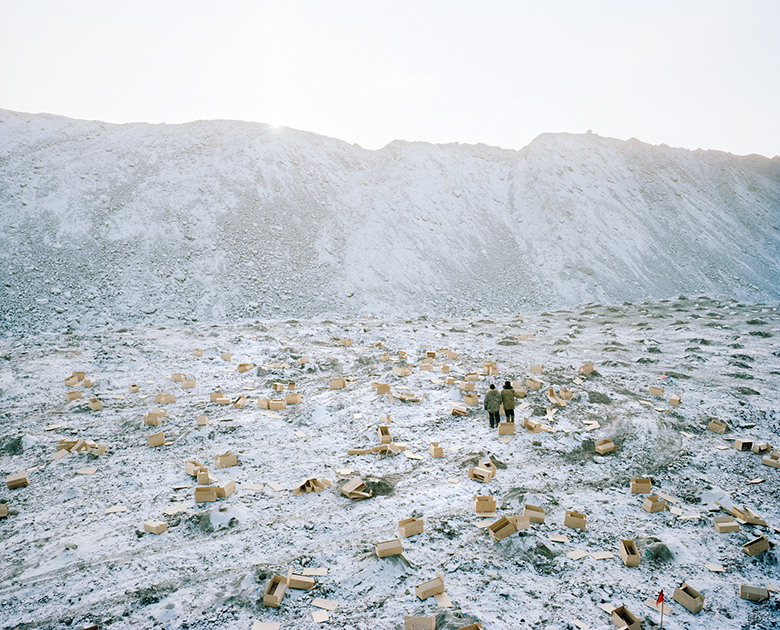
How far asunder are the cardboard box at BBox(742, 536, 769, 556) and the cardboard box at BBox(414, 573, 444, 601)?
3632 mm

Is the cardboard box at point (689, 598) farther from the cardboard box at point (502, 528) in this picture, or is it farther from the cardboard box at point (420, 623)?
the cardboard box at point (420, 623)

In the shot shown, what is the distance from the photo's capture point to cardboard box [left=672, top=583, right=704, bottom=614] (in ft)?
13.5

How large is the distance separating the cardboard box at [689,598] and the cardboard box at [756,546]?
1.20 meters

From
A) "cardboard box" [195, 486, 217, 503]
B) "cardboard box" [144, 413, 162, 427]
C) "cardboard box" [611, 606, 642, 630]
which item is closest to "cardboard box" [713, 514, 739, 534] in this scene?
"cardboard box" [611, 606, 642, 630]

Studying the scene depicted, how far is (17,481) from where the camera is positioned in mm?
6348

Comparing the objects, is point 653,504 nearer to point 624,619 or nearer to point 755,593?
point 755,593

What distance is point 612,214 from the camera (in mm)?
34938

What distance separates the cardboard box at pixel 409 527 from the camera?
5254mm

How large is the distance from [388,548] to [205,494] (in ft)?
9.30

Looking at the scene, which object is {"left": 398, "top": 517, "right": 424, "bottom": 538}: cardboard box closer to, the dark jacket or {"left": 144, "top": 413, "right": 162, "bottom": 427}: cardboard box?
the dark jacket

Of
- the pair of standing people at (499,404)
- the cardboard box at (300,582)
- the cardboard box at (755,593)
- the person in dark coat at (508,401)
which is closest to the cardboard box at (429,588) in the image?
the cardboard box at (300,582)

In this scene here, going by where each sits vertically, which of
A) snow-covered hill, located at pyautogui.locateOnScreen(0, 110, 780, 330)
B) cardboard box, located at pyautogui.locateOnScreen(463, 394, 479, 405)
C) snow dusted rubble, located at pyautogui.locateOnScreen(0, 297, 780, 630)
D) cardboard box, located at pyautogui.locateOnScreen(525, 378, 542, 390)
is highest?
snow-covered hill, located at pyautogui.locateOnScreen(0, 110, 780, 330)

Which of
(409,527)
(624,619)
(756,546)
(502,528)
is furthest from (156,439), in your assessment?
(756,546)

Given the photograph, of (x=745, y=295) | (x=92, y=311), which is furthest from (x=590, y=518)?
(x=745, y=295)
